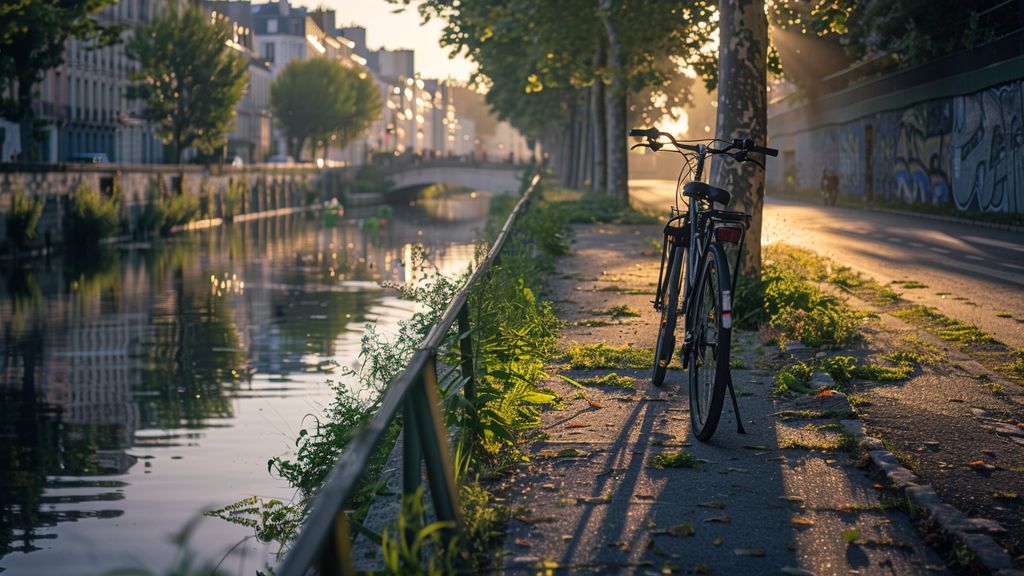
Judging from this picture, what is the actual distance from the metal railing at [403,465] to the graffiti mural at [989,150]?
2937cm

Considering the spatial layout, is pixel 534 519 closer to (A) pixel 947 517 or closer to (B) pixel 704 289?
(A) pixel 947 517

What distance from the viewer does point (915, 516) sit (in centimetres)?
575

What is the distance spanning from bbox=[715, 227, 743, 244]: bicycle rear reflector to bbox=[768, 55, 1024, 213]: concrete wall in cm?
2730

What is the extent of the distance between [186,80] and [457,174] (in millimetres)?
30720

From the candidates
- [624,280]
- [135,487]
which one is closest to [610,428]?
[135,487]

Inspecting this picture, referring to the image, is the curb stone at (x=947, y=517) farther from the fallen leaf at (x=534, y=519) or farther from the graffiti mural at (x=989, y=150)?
the graffiti mural at (x=989, y=150)

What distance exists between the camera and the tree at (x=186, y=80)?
2795 inches

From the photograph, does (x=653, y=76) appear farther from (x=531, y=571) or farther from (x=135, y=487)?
(x=531, y=571)

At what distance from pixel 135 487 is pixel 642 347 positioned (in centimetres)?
427

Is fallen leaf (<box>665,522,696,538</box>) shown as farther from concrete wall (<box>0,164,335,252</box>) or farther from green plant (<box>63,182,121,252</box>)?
green plant (<box>63,182,121,252</box>)

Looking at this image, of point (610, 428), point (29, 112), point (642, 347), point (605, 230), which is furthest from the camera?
point (29, 112)

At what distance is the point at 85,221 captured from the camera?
42812mm

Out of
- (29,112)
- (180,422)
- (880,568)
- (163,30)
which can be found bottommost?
(180,422)

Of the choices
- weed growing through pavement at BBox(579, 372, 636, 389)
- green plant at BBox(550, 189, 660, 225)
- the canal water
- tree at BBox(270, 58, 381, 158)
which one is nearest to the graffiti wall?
green plant at BBox(550, 189, 660, 225)
